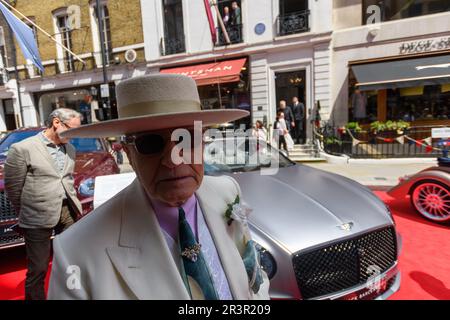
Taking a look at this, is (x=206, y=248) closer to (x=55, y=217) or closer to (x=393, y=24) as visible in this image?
(x=55, y=217)

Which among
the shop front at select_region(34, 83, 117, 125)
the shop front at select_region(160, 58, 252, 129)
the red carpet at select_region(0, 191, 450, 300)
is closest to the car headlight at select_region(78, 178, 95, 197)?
the red carpet at select_region(0, 191, 450, 300)

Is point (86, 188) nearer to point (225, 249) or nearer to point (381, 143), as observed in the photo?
point (225, 249)

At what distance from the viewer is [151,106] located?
1.07 m

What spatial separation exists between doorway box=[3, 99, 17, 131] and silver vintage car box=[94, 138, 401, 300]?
21.6 metres

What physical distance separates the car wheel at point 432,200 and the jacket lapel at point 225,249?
4355mm

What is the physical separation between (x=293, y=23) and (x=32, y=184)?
41.2 feet

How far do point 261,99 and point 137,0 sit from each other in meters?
8.53

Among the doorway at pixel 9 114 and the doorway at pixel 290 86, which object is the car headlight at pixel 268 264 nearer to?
the doorway at pixel 290 86

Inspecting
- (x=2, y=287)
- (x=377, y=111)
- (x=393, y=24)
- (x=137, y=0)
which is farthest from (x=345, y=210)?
(x=137, y=0)

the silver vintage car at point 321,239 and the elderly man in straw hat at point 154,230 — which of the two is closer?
the elderly man in straw hat at point 154,230

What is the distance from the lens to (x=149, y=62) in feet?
49.5

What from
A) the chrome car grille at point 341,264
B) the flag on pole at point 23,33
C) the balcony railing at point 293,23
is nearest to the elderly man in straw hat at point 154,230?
the chrome car grille at point 341,264

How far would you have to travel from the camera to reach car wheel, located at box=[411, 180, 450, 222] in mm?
4277

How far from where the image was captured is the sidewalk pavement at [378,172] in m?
6.80
